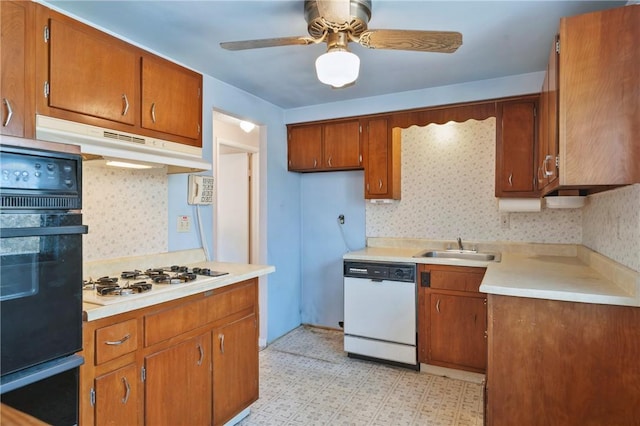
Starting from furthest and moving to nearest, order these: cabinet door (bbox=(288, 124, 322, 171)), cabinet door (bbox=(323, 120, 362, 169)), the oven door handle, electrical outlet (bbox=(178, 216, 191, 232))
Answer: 1. cabinet door (bbox=(288, 124, 322, 171))
2. cabinet door (bbox=(323, 120, 362, 169))
3. electrical outlet (bbox=(178, 216, 191, 232))
4. the oven door handle

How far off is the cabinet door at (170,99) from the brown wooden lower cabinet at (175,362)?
1.00 metres

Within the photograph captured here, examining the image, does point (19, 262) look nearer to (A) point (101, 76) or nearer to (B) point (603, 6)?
(A) point (101, 76)

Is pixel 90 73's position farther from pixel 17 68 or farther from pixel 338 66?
pixel 338 66

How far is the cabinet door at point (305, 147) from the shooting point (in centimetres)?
365

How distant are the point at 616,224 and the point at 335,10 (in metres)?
1.80

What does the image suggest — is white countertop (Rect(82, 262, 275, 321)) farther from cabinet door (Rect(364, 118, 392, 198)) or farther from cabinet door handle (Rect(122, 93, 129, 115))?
cabinet door (Rect(364, 118, 392, 198))

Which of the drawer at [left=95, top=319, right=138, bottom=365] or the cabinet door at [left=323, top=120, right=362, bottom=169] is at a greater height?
the cabinet door at [left=323, top=120, right=362, bottom=169]

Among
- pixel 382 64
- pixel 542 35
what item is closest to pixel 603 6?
pixel 542 35

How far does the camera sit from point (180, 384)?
1.78 m

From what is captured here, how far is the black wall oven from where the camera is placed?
1108 mm

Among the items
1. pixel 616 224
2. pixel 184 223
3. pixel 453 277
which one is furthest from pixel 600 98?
pixel 184 223

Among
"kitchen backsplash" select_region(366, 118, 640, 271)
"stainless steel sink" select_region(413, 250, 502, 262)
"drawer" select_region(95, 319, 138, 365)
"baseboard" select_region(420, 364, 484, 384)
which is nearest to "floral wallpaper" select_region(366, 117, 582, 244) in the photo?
"kitchen backsplash" select_region(366, 118, 640, 271)

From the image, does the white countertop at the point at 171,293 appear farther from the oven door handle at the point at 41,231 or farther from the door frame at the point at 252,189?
the door frame at the point at 252,189

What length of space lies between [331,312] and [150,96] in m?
2.81
